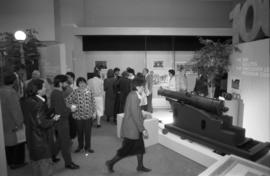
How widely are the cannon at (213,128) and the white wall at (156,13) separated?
7735mm

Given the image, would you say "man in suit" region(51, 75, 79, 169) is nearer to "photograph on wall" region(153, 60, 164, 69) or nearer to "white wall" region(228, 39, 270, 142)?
"white wall" region(228, 39, 270, 142)

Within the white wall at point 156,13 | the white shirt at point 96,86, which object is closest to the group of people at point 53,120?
the white shirt at point 96,86

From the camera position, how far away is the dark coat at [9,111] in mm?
3283

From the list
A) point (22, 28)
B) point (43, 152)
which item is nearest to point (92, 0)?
point (22, 28)

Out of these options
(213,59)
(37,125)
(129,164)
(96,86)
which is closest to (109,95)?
(96,86)

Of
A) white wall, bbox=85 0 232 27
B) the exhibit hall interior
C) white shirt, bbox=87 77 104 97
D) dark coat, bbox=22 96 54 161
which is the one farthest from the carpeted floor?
white wall, bbox=85 0 232 27

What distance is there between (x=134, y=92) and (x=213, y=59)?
2.23 m

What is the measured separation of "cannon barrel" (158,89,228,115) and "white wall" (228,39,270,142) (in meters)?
2.52

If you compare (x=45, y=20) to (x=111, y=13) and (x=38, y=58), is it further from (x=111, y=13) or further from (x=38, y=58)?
(x=111, y=13)

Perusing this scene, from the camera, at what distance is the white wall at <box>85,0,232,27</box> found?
27.2ft

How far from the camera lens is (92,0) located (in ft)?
26.8

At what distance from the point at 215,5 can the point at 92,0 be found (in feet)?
16.1

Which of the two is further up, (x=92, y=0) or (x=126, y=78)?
(x=92, y=0)

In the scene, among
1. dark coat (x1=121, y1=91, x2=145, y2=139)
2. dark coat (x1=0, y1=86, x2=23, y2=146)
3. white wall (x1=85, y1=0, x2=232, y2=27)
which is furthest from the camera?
white wall (x1=85, y1=0, x2=232, y2=27)
